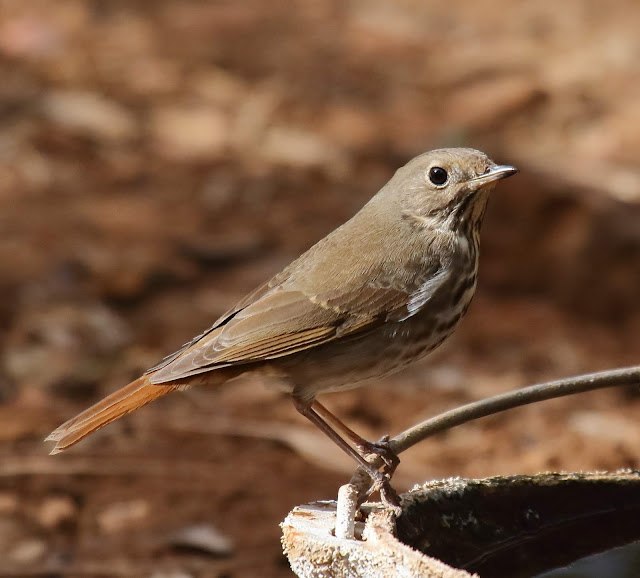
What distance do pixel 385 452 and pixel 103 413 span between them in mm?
908

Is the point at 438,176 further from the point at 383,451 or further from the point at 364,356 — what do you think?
the point at 383,451

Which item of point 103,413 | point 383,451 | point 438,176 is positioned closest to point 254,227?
point 438,176

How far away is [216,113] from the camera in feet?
28.6

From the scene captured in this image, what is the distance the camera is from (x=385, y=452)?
299 cm

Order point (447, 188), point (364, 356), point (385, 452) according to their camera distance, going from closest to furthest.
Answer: point (385, 452) < point (364, 356) < point (447, 188)

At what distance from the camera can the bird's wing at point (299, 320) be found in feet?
11.2

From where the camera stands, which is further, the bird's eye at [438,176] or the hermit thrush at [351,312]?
the bird's eye at [438,176]

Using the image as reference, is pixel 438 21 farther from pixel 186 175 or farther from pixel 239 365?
pixel 239 365

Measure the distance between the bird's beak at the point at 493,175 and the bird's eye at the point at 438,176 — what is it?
10cm

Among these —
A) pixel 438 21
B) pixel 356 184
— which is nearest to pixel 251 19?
pixel 438 21

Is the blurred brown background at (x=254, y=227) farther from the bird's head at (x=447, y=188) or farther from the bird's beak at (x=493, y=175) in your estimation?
the bird's beak at (x=493, y=175)

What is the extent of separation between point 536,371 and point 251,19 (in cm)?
592

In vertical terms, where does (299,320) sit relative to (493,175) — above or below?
below

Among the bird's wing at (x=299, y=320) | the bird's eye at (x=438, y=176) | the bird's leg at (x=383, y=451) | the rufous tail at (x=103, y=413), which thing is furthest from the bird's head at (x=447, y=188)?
the rufous tail at (x=103, y=413)
